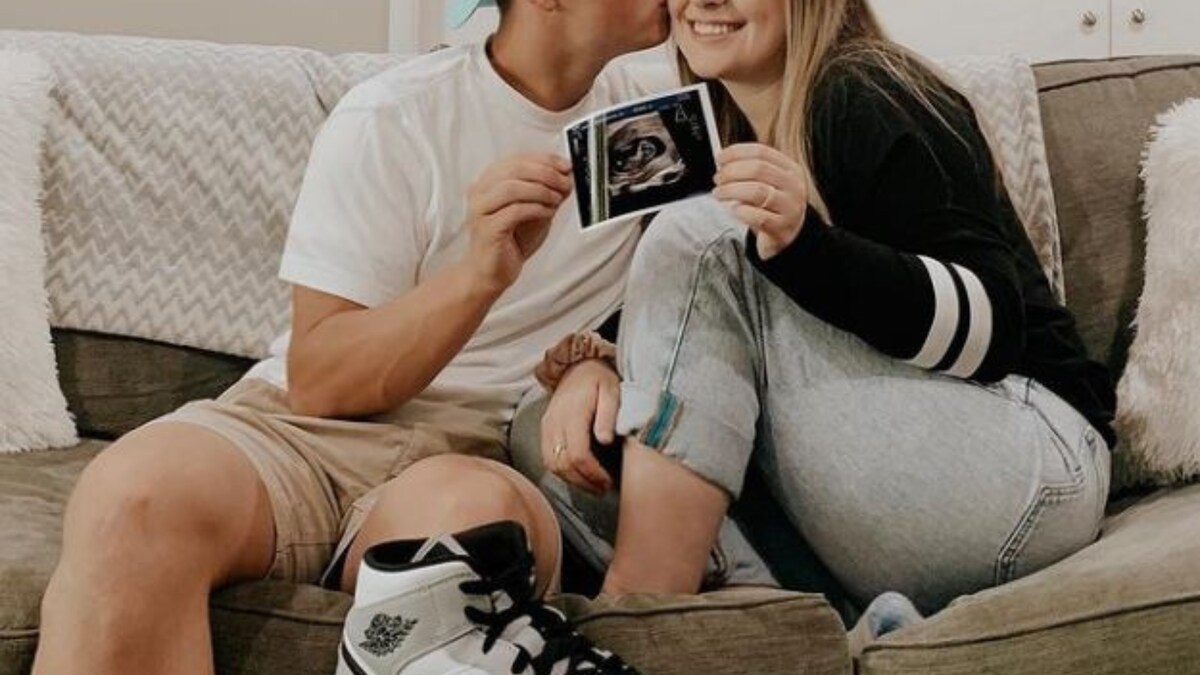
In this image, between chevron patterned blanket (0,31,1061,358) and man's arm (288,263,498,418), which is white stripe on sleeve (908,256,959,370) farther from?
chevron patterned blanket (0,31,1061,358)

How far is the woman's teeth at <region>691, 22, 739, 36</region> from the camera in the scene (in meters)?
1.50

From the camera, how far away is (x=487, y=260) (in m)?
1.36

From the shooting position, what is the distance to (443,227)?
1507 mm

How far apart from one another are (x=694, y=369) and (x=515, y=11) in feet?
1.55

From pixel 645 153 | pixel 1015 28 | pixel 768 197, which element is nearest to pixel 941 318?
pixel 768 197

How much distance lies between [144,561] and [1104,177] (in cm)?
115

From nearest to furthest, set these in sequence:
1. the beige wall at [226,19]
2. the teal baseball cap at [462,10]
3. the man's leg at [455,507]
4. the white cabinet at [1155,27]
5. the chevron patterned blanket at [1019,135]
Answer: the man's leg at [455,507], the teal baseball cap at [462,10], the chevron patterned blanket at [1019,135], the white cabinet at [1155,27], the beige wall at [226,19]

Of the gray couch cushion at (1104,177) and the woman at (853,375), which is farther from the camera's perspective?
the gray couch cushion at (1104,177)

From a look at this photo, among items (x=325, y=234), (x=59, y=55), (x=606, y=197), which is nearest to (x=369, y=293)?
(x=325, y=234)

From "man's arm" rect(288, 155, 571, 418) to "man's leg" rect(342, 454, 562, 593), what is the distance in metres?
0.11

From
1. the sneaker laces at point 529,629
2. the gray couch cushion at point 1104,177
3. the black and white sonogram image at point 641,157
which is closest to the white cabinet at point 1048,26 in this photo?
the gray couch cushion at point 1104,177

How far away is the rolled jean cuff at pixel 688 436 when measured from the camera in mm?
1299

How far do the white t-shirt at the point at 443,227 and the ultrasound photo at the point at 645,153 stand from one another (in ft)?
0.73

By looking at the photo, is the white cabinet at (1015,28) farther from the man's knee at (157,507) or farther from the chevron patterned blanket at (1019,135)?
the man's knee at (157,507)
